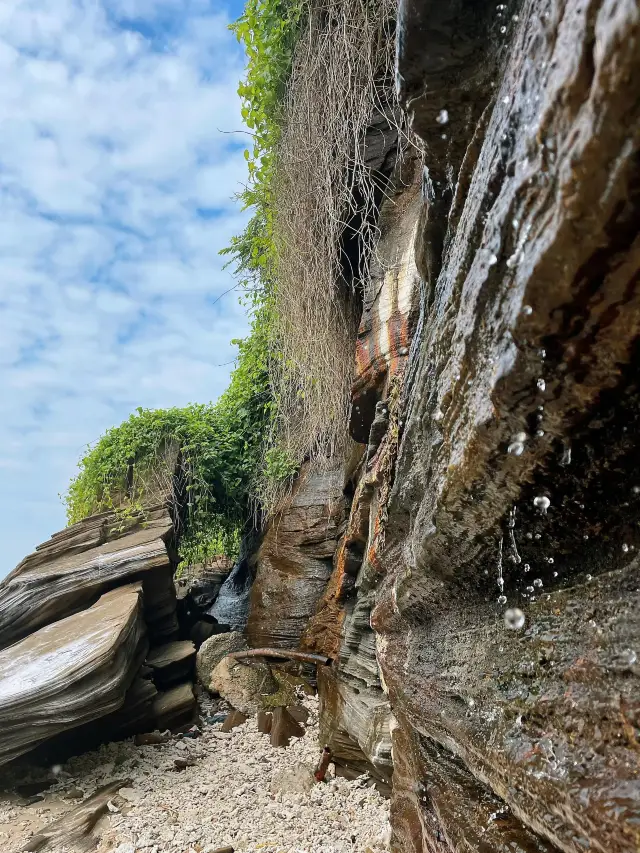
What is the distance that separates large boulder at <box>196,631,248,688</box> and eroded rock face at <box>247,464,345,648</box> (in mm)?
146

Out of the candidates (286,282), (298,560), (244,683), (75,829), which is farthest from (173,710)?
(286,282)

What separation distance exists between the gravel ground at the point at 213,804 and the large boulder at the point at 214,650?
0.92m

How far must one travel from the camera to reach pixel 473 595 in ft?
6.05

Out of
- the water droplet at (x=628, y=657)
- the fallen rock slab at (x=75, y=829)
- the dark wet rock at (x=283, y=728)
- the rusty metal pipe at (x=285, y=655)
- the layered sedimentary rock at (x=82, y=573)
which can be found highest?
the layered sedimentary rock at (x=82, y=573)

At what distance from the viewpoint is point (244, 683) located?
530 cm

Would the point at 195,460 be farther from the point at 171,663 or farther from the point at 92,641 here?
the point at 92,641

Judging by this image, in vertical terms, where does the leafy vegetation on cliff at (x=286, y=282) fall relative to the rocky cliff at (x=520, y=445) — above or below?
above

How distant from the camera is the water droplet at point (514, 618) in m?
1.50

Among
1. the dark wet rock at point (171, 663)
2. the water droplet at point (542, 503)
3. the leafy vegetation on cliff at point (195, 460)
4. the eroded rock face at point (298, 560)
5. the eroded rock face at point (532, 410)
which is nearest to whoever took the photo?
the eroded rock face at point (532, 410)

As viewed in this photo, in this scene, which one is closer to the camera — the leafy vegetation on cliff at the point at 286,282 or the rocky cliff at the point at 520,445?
the rocky cliff at the point at 520,445

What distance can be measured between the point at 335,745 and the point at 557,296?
396 centimetres

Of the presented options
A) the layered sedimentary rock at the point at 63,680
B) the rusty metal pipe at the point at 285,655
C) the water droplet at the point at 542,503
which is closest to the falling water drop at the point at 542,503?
the water droplet at the point at 542,503

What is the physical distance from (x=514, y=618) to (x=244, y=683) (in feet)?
14.5

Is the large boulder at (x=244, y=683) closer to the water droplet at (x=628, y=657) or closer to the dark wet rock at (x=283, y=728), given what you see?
the dark wet rock at (x=283, y=728)
